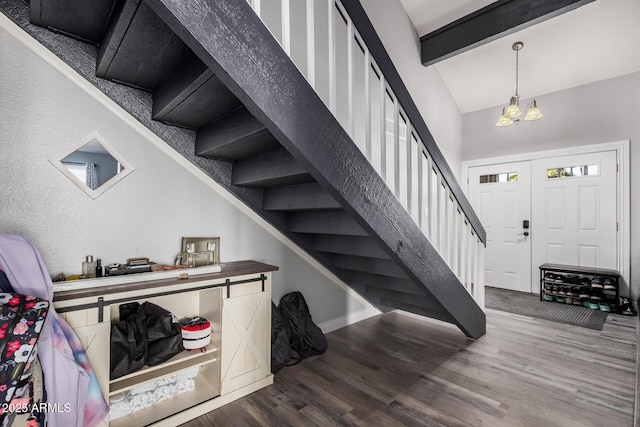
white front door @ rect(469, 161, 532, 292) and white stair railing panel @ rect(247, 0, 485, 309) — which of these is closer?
white stair railing panel @ rect(247, 0, 485, 309)

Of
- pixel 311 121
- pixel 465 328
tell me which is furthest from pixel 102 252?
pixel 465 328

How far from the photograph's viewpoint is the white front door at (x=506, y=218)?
15.2ft

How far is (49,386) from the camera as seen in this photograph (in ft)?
3.70

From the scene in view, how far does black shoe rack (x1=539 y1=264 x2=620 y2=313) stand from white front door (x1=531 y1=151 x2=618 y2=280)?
0.71 feet

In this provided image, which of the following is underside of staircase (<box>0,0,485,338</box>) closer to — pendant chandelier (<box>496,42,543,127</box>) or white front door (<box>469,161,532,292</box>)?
pendant chandelier (<box>496,42,543,127</box>)

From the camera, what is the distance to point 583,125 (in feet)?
13.5

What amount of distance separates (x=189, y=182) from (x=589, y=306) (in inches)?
189

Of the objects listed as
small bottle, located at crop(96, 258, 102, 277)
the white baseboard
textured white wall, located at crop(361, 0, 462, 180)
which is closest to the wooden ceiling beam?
textured white wall, located at crop(361, 0, 462, 180)

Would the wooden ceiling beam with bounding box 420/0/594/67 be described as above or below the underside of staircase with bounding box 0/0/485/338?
above

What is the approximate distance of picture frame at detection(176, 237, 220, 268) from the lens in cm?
194

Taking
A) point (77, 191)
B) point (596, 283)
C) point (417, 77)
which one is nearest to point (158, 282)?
point (77, 191)

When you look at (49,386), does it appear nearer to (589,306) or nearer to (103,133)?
(103,133)

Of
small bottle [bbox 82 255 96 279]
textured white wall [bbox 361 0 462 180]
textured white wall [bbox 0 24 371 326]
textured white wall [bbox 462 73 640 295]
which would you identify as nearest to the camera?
textured white wall [bbox 0 24 371 326]

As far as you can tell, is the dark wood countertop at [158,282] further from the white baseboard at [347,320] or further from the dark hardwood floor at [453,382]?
the white baseboard at [347,320]
